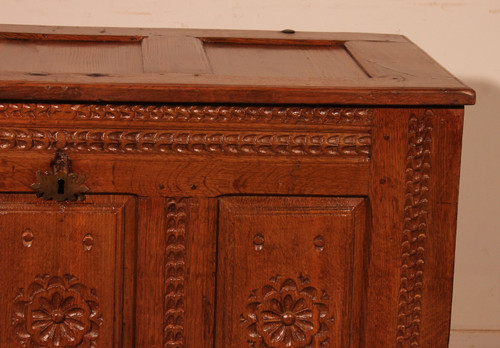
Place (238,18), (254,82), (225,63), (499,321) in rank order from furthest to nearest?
(499,321)
(238,18)
(225,63)
(254,82)

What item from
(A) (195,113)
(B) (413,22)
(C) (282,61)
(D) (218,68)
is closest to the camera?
(A) (195,113)

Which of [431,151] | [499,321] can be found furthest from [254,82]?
[499,321]

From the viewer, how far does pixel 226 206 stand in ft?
5.24

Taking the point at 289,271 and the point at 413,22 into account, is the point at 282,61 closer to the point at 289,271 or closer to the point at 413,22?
the point at 289,271

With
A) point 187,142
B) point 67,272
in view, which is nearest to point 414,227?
point 187,142

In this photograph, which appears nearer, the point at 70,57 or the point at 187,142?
the point at 187,142

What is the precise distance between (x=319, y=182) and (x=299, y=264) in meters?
0.14

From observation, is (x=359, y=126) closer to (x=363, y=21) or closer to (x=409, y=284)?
(x=409, y=284)

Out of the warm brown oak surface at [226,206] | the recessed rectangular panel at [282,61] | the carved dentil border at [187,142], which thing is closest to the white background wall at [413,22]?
the recessed rectangular panel at [282,61]

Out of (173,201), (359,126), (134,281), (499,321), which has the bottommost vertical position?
(499,321)

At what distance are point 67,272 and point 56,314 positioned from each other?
0.23 ft

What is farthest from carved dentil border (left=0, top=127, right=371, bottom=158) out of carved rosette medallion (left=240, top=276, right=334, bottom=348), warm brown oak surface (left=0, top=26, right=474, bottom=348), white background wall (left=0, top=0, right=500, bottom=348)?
white background wall (left=0, top=0, right=500, bottom=348)

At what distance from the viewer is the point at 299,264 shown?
1.62 metres

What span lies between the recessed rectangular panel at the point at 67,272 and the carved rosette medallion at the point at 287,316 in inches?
7.9
